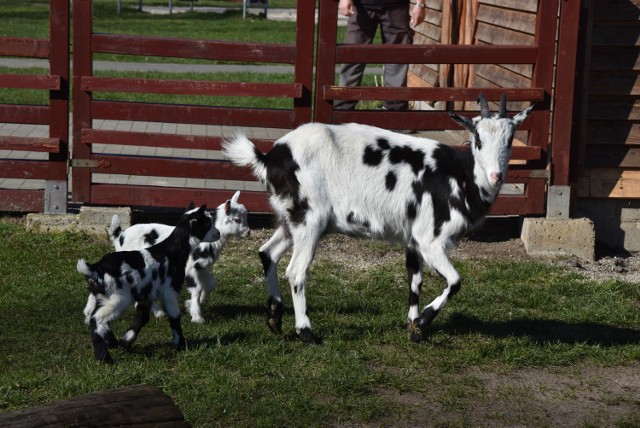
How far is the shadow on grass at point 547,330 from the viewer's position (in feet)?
24.6

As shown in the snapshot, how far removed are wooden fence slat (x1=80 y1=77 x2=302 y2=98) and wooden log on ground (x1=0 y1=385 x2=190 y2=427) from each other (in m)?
5.10

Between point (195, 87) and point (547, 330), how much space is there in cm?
385

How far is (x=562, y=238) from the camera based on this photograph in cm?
978

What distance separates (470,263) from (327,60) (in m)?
2.23

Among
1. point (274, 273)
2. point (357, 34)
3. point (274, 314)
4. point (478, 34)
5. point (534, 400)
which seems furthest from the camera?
point (478, 34)

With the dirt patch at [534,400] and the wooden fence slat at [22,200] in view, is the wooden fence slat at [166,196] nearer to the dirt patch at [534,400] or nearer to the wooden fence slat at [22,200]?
the wooden fence slat at [22,200]

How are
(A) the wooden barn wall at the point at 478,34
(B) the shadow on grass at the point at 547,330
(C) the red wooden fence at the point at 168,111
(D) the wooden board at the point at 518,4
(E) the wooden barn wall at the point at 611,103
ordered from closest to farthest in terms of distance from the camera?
(B) the shadow on grass at the point at 547,330 < (C) the red wooden fence at the point at 168,111 < (E) the wooden barn wall at the point at 611,103 < (D) the wooden board at the point at 518,4 < (A) the wooden barn wall at the point at 478,34

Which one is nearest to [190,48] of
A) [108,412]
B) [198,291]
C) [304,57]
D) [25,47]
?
[304,57]

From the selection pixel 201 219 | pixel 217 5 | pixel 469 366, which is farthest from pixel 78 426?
pixel 217 5

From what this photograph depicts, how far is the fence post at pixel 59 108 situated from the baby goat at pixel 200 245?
87.2 inches

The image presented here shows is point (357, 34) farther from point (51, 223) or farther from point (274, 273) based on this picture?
point (274, 273)

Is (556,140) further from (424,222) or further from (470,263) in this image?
(424,222)

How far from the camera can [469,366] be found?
686 cm

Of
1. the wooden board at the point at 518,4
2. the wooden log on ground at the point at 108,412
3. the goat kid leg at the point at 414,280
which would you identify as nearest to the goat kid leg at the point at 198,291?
the goat kid leg at the point at 414,280
